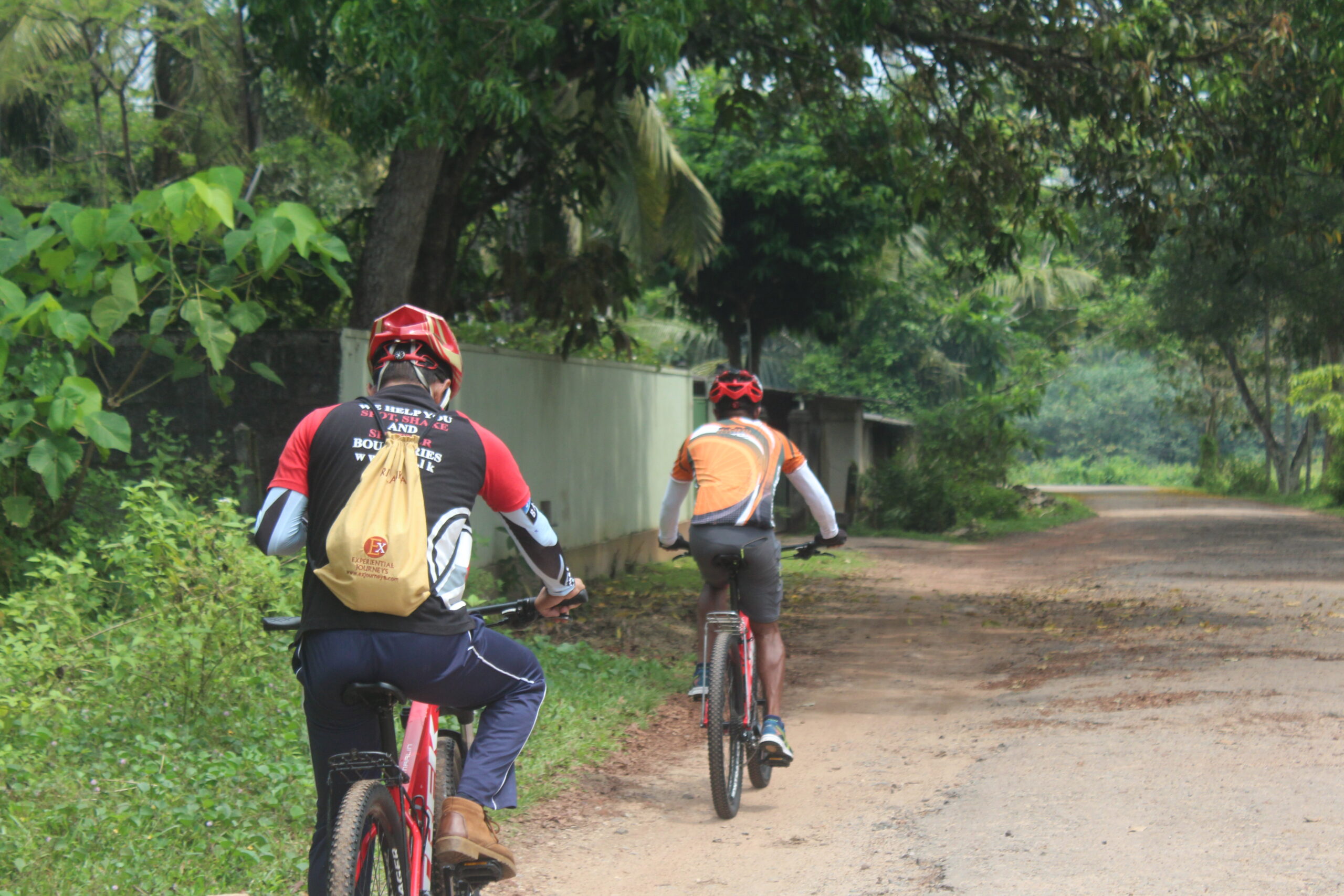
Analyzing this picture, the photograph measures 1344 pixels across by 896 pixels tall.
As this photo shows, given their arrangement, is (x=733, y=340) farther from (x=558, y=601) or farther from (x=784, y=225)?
(x=558, y=601)

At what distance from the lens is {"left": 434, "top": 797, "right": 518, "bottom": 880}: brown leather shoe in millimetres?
2908

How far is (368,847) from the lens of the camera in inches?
108

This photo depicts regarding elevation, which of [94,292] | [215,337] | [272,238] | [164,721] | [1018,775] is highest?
[272,238]

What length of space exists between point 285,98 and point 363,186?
283cm

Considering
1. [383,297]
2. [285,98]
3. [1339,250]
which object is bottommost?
[383,297]

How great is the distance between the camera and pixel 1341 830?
14.6 ft

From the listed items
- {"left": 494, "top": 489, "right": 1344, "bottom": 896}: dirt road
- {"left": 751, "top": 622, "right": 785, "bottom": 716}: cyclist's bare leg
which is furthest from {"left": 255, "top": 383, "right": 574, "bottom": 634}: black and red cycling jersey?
{"left": 751, "top": 622, "right": 785, "bottom": 716}: cyclist's bare leg

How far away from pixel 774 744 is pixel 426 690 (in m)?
2.77

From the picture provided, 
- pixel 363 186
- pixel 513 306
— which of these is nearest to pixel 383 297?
pixel 513 306

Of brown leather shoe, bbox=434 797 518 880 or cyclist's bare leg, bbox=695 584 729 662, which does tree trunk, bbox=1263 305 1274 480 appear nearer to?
cyclist's bare leg, bbox=695 584 729 662

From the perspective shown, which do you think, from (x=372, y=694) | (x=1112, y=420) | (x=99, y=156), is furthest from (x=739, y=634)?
(x=1112, y=420)

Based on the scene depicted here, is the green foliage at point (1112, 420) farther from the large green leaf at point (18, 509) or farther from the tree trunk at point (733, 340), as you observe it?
the large green leaf at point (18, 509)

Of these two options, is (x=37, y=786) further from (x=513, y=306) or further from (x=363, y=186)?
(x=363, y=186)

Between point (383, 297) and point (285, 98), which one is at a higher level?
point (285, 98)
